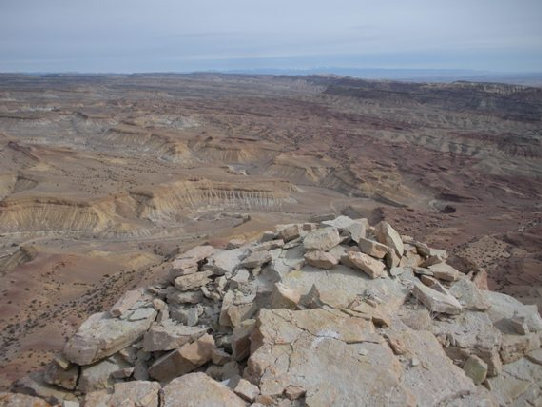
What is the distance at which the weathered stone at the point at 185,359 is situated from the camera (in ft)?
36.9

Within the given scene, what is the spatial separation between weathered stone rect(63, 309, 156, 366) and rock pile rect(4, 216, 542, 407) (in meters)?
0.04

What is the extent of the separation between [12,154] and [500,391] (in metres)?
80.0

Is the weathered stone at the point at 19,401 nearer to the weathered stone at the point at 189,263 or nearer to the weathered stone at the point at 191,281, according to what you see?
the weathered stone at the point at 191,281

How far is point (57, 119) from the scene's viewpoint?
11531 cm

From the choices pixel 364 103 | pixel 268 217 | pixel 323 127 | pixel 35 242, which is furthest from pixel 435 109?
pixel 35 242

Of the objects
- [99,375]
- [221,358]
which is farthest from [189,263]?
[221,358]

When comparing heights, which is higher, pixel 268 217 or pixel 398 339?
pixel 398 339

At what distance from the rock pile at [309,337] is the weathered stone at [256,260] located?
4 centimetres

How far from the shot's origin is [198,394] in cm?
860

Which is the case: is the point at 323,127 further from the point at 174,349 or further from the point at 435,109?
the point at 174,349

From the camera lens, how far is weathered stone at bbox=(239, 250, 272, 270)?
576 inches

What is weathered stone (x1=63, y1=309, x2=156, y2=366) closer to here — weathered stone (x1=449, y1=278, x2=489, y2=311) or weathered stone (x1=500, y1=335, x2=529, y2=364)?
weathered stone (x1=449, y1=278, x2=489, y2=311)

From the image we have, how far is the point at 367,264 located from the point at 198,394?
6635 mm

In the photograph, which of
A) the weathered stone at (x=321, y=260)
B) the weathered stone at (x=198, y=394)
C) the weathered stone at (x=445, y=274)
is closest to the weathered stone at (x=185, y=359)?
the weathered stone at (x=198, y=394)
